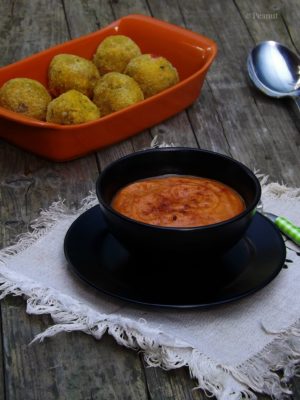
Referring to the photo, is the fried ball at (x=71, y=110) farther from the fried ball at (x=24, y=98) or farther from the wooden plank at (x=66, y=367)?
the wooden plank at (x=66, y=367)

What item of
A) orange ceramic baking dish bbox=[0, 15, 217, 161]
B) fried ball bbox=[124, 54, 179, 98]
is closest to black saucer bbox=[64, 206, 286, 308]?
orange ceramic baking dish bbox=[0, 15, 217, 161]

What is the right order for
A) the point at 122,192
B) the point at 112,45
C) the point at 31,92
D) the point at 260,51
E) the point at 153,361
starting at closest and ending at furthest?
1. the point at 153,361
2. the point at 122,192
3. the point at 31,92
4. the point at 112,45
5. the point at 260,51

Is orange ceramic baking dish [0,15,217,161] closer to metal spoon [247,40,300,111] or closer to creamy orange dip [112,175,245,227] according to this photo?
metal spoon [247,40,300,111]

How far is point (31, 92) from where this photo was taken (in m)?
1.36

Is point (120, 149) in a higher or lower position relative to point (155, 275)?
lower

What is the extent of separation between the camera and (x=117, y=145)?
140 cm

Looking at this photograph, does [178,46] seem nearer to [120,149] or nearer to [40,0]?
[120,149]

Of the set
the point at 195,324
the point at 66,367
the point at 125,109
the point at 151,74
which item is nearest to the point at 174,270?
the point at 195,324

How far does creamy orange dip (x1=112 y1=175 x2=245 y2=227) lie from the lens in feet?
3.03

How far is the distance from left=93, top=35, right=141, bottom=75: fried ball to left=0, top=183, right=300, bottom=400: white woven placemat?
22.1 inches

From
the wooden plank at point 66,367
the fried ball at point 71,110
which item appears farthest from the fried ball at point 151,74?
the wooden plank at point 66,367

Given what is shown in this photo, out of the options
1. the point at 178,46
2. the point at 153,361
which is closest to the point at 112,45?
the point at 178,46

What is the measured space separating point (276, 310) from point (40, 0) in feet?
4.25

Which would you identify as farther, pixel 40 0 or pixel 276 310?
pixel 40 0
